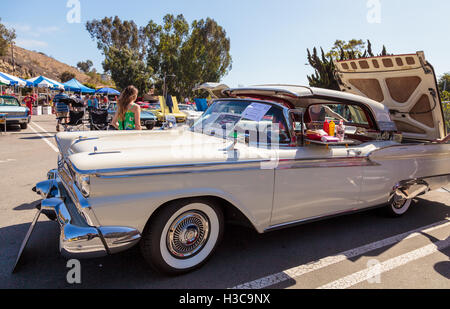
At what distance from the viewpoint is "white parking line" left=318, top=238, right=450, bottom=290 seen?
268cm

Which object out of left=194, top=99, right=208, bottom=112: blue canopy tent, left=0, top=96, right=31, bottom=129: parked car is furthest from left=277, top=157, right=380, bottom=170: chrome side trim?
left=194, top=99, right=208, bottom=112: blue canopy tent

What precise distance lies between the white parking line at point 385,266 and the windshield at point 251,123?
4.55ft

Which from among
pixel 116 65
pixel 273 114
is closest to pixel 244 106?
pixel 273 114

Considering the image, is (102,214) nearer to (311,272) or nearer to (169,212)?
(169,212)

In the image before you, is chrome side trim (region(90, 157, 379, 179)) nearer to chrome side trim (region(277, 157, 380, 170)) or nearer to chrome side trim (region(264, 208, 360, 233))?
chrome side trim (region(277, 157, 380, 170))

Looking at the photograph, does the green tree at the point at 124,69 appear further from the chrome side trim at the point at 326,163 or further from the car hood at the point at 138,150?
the chrome side trim at the point at 326,163

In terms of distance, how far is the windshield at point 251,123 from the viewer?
318 centimetres

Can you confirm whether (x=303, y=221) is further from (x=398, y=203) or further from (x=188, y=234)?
(x=398, y=203)

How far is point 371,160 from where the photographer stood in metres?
3.56

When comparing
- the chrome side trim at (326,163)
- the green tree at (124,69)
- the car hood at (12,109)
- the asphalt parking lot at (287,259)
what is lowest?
the asphalt parking lot at (287,259)

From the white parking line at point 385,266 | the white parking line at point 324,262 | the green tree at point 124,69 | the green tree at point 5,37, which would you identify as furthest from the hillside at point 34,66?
the white parking line at point 385,266

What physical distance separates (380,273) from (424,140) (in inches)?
107

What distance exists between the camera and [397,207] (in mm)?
4344

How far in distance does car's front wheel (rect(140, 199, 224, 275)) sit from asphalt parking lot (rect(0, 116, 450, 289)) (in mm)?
134
